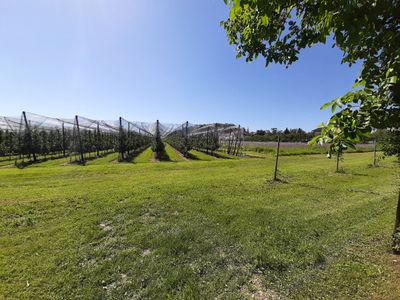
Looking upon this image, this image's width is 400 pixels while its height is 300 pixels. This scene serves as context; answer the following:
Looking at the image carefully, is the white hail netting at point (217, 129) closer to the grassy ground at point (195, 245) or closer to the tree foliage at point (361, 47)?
the grassy ground at point (195, 245)

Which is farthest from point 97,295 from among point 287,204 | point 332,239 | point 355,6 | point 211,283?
point 287,204

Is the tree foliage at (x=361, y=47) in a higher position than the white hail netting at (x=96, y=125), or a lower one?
lower

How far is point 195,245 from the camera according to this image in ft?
12.5

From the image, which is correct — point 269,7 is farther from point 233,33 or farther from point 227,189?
point 227,189

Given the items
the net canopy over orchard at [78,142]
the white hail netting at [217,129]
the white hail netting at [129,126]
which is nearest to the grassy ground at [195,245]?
the net canopy over orchard at [78,142]

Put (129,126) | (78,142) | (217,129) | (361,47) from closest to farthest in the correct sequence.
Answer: (361,47), (78,142), (129,126), (217,129)

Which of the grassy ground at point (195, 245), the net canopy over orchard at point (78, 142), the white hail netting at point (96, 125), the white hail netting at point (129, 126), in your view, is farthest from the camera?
the white hail netting at point (96, 125)

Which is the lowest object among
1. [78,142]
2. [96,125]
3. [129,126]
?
[78,142]

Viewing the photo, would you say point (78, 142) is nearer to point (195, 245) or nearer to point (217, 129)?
point (217, 129)

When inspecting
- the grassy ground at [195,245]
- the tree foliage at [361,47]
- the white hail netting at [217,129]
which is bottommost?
the grassy ground at [195,245]

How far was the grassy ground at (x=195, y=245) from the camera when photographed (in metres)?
2.78

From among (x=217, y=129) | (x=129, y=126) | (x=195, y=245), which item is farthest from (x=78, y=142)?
(x=195, y=245)

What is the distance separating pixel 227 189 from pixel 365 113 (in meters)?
6.48

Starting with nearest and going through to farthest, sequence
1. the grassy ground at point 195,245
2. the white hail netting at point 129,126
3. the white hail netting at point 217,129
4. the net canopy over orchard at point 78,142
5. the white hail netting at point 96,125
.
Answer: the grassy ground at point 195,245 < the net canopy over orchard at point 78,142 < the white hail netting at point 129,126 < the white hail netting at point 96,125 < the white hail netting at point 217,129
